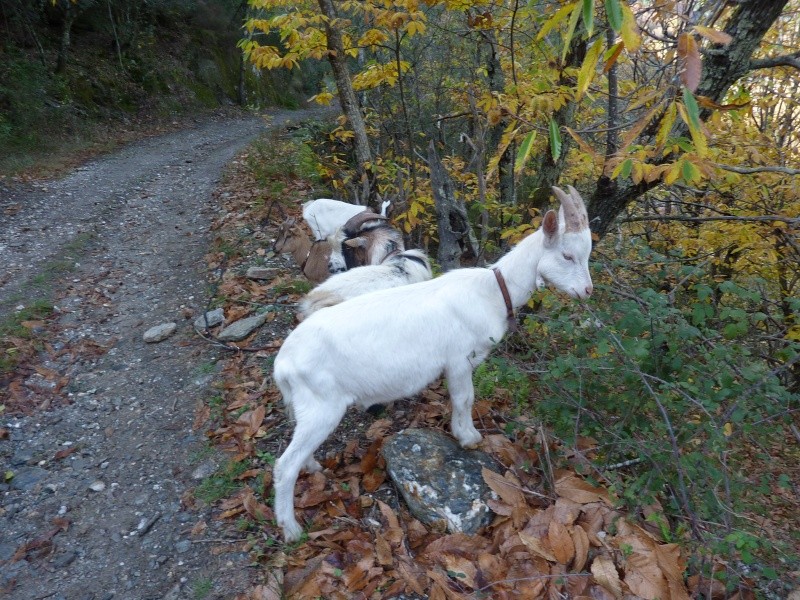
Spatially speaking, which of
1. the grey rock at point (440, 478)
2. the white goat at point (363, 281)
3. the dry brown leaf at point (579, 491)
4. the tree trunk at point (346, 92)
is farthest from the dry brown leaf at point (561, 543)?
the tree trunk at point (346, 92)

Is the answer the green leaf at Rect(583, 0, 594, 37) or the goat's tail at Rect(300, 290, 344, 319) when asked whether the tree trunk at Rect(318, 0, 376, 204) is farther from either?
the green leaf at Rect(583, 0, 594, 37)

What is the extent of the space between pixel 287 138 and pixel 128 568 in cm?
1506

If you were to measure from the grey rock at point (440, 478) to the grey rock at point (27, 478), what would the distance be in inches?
110

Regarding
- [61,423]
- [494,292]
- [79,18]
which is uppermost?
[79,18]

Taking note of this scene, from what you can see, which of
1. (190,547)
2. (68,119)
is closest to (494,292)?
(190,547)

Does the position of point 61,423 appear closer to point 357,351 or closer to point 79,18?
point 357,351

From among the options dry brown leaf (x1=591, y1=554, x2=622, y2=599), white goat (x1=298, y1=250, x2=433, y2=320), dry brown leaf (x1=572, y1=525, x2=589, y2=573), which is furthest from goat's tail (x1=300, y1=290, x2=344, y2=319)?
dry brown leaf (x1=591, y1=554, x2=622, y2=599)

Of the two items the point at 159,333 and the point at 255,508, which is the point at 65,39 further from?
the point at 255,508

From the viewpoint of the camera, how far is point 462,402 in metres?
3.77

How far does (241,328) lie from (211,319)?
562 mm

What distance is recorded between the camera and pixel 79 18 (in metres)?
Answer: 18.9

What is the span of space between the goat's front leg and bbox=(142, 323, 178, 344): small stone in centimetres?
383

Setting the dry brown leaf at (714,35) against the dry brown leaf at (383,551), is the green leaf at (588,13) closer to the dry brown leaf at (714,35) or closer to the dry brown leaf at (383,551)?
the dry brown leaf at (714,35)

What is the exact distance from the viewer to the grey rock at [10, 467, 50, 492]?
4.04 metres
